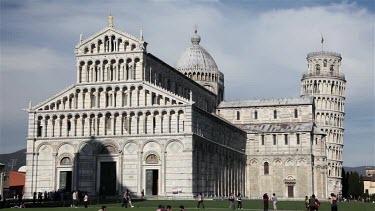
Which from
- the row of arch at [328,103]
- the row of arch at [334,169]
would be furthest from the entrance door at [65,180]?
the row of arch at [328,103]

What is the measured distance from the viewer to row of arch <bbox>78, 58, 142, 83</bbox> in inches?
2537

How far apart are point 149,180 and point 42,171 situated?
12301mm

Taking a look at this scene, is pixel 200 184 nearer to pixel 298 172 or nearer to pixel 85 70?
pixel 85 70

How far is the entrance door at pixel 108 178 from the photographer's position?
63750 mm

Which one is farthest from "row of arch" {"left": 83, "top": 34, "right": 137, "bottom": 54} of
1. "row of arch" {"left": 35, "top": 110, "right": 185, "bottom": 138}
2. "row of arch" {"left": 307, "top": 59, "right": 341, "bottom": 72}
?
"row of arch" {"left": 307, "top": 59, "right": 341, "bottom": 72}

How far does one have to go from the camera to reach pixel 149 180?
62.8 metres

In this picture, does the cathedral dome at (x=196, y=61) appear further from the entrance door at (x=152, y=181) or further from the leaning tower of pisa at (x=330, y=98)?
the entrance door at (x=152, y=181)

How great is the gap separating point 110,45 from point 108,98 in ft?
18.9

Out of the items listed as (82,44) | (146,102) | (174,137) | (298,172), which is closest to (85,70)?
(82,44)

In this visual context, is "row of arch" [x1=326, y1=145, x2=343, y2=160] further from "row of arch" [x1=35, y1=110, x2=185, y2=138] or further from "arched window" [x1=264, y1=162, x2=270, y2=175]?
"row of arch" [x1=35, y1=110, x2=185, y2=138]

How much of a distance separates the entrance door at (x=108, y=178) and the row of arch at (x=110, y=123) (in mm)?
3434

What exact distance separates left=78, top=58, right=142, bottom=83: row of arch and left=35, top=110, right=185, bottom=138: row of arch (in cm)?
392

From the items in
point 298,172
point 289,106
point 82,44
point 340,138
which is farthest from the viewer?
point 340,138

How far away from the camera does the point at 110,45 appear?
2564 inches
